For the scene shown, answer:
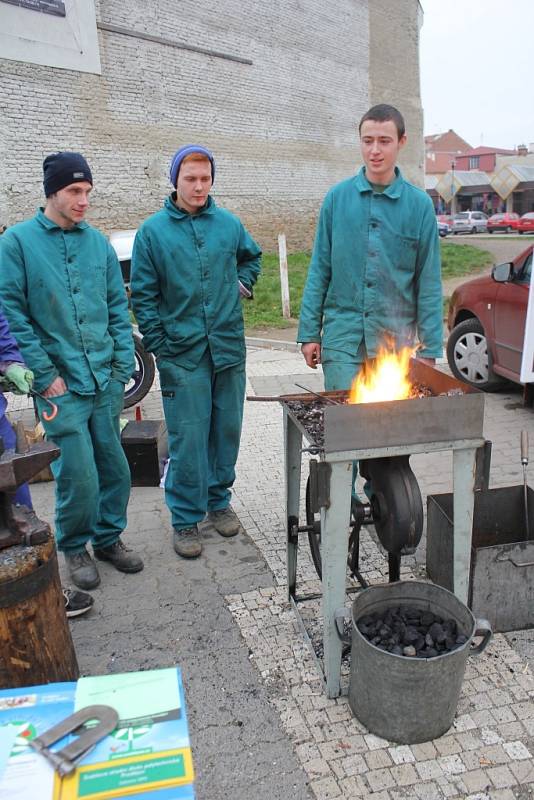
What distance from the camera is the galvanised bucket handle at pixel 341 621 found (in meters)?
2.38

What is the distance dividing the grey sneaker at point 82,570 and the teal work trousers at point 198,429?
544mm

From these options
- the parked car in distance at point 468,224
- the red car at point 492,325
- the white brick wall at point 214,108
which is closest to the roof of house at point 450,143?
the parked car in distance at point 468,224

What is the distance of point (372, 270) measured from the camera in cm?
316

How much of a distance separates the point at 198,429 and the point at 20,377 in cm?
105

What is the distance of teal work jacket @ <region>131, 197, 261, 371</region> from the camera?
3.30 m

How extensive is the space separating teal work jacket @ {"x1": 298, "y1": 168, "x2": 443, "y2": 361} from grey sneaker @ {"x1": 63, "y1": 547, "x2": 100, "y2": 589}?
5.21 ft

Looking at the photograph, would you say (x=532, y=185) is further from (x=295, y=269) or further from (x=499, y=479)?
(x=499, y=479)

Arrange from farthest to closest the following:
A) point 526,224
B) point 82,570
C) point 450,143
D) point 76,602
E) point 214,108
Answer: point 450,143 → point 526,224 → point 214,108 → point 82,570 → point 76,602

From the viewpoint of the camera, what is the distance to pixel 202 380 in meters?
3.48

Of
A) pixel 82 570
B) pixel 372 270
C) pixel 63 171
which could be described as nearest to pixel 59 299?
pixel 63 171

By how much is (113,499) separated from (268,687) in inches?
52.1

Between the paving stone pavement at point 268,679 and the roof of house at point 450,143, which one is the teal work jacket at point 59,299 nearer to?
the paving stone pavement at point 268,679

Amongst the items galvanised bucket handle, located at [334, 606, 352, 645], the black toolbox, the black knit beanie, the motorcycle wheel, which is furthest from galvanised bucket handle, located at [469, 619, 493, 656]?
the motorcycle wheel

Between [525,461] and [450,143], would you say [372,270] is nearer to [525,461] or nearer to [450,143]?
[525,461]
